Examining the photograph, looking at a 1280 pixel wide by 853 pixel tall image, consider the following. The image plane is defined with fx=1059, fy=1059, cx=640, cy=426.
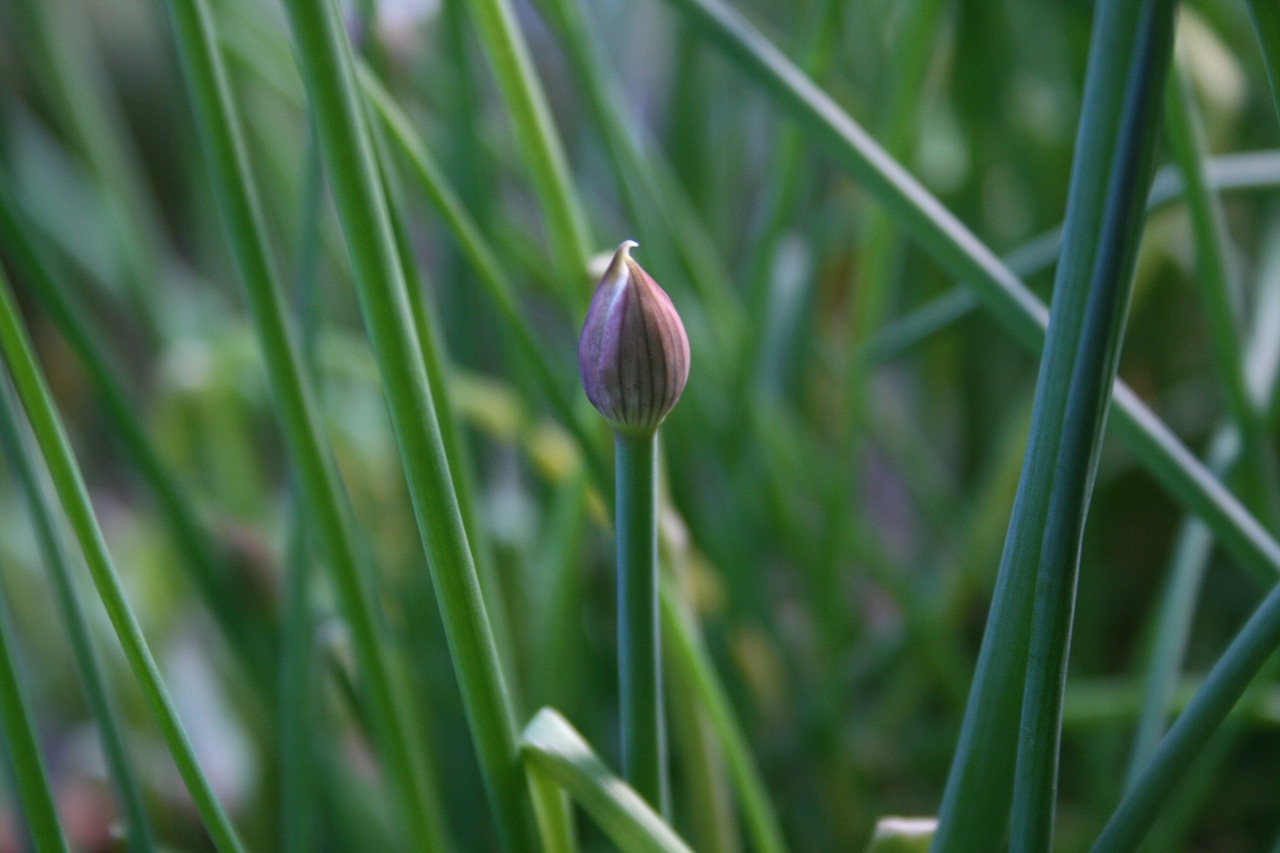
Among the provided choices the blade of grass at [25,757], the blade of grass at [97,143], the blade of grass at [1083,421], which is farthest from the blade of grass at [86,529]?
the blade of grass at [97,143]

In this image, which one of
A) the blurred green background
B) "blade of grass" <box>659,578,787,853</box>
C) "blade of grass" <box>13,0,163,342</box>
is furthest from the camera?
"blade of grass" <box>13,0,163,342</box>

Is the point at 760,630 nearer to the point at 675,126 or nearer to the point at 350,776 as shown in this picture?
the point at 350,776

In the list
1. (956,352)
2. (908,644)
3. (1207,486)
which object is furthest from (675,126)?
(1207,486)

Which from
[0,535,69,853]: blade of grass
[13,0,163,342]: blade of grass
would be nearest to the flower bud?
[0,535,69,853]: blade of grass

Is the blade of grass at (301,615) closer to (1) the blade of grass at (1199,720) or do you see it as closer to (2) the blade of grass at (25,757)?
(2) the blade of grass at (25,757)

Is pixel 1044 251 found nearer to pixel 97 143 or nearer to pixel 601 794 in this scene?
pixel 601 794

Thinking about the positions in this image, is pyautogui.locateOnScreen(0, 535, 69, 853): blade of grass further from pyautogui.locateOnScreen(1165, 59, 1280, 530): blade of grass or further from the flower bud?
pyautogui.locateOnScreen(1165, 59, 1280, 530): blade of grass

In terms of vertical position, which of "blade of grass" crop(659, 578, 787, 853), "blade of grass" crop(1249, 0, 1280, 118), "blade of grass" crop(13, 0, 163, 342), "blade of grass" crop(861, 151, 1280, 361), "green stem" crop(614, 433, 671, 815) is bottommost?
"blade of grass" crop(659, 578, 787, 853)
